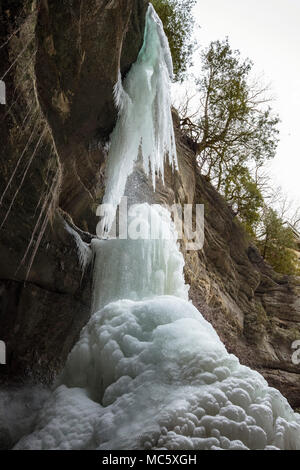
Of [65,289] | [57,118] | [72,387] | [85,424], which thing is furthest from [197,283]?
[85,424]

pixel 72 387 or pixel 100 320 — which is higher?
pixel 100 320

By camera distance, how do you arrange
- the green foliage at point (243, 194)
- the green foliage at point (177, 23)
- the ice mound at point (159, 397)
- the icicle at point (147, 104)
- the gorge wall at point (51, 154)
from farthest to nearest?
the green foliage at point (243, 194) < the green foliage at point (177, 23) < the icicle at point (147, 104) < the gorge wall at point (51, 154) < the ice mound at point (159, 397)

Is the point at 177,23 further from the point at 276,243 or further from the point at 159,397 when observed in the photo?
the point at 159,397

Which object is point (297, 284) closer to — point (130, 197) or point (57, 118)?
point (130, 197)

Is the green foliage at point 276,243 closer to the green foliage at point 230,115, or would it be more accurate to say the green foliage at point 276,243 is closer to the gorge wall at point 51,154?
the green foliage at point 230,115

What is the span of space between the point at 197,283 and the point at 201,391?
240 inches

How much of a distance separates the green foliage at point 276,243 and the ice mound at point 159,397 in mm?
10744

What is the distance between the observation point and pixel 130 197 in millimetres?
8367

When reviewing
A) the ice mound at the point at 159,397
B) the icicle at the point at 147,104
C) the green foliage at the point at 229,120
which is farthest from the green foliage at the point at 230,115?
the ice mound at the point at 159,397

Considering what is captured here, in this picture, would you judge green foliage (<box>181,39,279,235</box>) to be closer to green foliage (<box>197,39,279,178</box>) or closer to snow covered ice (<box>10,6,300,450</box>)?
green foliage (<box>197,39,279,178</box>)

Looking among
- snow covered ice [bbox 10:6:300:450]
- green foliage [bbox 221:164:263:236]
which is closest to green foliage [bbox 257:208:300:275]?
green foliage [bbox 221:164:263:236]

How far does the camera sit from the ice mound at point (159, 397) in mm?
2627

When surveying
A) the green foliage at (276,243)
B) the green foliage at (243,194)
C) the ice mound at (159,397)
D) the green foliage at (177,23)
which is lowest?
the ice mound at (159,397)

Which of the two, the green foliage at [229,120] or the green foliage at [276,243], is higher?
the green foliage at [229,120]
